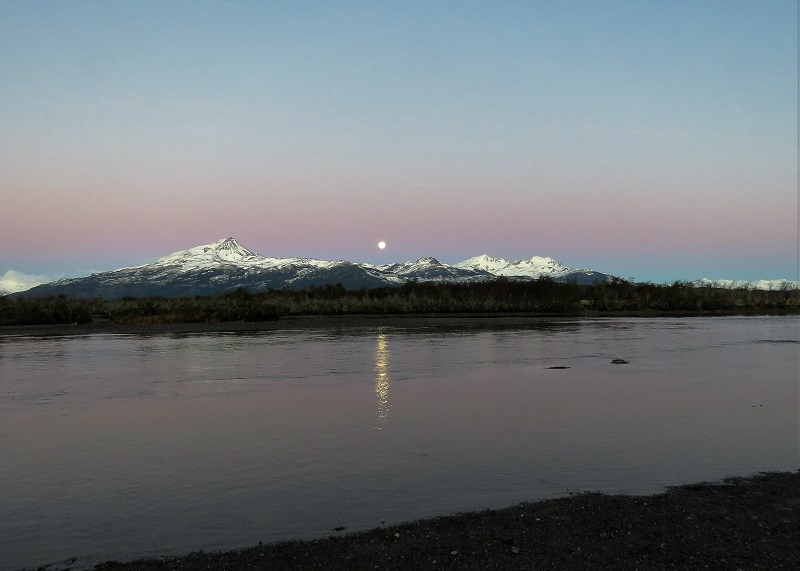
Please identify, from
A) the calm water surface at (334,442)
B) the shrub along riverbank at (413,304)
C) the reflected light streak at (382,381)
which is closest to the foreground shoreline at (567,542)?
the calm water surface at (334,442)

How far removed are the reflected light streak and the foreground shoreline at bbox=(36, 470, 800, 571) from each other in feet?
24.6

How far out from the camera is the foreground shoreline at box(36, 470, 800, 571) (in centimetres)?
752

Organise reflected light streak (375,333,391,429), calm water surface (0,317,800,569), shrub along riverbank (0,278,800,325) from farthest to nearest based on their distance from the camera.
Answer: shrub along riverbank (0,278,800,325) < reflected light streak (375,333,391,429) < calm water surface (0,317,800,569)

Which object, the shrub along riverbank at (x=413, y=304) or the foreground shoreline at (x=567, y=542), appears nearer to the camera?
the foreground shoreline at (x=567, y=542)

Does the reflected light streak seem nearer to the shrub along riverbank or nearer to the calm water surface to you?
the calm water surface

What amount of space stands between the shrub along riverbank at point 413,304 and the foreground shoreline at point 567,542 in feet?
225

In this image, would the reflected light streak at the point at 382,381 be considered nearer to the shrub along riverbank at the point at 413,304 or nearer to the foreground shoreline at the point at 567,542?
the foreground shoreline at the point at 567,542

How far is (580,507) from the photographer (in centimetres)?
930

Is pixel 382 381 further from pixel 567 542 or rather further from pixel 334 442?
pixel 567 542

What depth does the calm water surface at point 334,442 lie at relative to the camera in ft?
30.8

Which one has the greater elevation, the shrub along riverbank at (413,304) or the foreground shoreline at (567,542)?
the shrub along riverbank at (413,304)

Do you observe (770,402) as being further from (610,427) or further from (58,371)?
(58,371)

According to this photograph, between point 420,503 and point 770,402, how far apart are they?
14.4 metres

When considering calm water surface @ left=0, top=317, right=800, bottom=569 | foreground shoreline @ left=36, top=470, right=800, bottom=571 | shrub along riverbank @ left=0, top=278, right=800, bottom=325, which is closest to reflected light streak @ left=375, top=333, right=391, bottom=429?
calm water surface @ left=0, top=317, right=800, bottom=569
